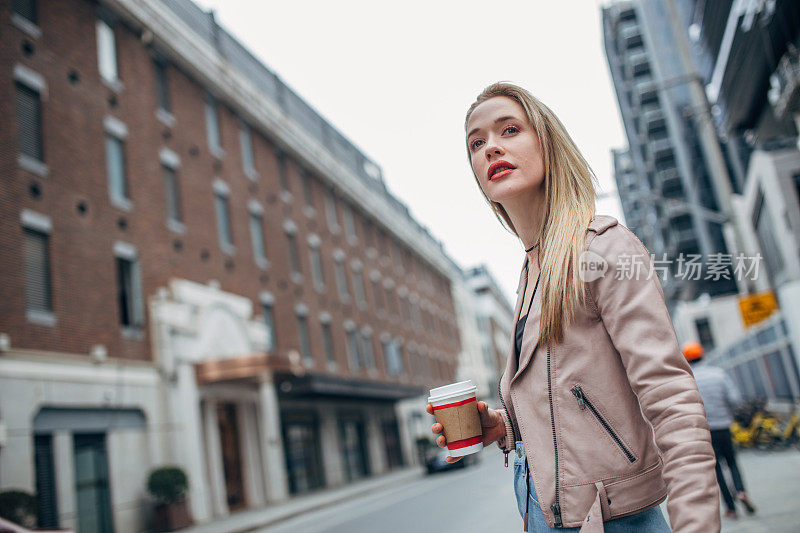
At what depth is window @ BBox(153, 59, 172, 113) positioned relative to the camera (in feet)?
71.6

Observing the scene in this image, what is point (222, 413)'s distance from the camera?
72.9 feet

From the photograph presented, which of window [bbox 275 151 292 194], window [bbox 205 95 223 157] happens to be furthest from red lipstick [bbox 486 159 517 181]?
window [bbox 275 151 292 194]

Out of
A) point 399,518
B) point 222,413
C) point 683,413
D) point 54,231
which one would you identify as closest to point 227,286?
point 222,413

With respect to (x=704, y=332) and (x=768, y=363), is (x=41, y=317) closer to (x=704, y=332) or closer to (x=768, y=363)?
(x=768, y=363)

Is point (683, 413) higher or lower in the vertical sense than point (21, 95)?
lower

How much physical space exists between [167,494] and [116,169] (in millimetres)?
8338

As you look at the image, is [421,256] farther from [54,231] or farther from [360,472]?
[54,231]

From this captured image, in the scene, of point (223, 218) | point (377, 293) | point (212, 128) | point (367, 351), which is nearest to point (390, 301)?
point (377, 293)

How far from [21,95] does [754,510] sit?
1598 cm

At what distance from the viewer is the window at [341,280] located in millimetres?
33562

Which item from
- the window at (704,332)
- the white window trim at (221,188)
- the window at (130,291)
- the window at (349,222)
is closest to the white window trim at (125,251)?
the window at (130,291)

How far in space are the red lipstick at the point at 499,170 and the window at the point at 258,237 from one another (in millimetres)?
23990

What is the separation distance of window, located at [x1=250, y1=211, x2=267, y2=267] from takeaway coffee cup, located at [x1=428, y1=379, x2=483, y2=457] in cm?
2385

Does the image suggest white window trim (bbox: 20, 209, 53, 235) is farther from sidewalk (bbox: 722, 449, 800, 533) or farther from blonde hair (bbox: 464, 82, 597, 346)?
blonde hair (bbox: 464, 82, 597, 346)
